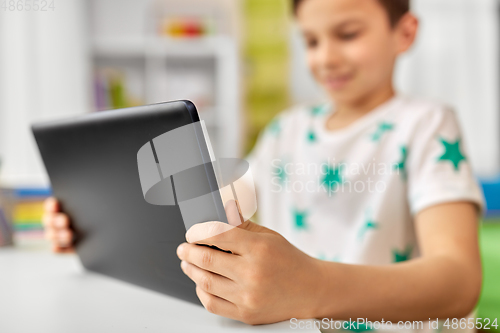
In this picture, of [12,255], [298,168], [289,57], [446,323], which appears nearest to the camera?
[446,323]

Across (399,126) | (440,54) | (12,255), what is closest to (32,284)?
(12,255)

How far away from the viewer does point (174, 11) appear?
221 centimetres

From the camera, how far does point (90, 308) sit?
35cm

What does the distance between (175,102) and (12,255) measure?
1.54 ft

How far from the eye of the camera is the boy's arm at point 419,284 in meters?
0.33

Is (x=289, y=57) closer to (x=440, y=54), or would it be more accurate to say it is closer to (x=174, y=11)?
(x=174, y=11)

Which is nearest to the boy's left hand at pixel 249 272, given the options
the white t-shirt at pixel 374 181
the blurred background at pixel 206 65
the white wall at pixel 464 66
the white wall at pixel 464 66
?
the white t-shirt at pixel 374 181

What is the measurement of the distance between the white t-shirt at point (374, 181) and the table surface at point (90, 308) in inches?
8.6

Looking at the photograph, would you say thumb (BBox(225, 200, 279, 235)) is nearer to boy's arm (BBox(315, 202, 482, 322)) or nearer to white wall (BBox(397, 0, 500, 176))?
boy's arm (BBox(315, 202, 482, 322))

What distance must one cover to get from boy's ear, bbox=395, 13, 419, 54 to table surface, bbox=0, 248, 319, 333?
0.53m

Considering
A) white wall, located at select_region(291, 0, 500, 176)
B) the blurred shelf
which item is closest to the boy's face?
the blurred shelf

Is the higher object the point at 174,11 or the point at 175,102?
the point at 174,11

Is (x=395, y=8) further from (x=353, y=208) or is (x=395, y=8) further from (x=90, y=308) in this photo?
(x=90, y=308)

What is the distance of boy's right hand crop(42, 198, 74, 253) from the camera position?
49 centimetres
